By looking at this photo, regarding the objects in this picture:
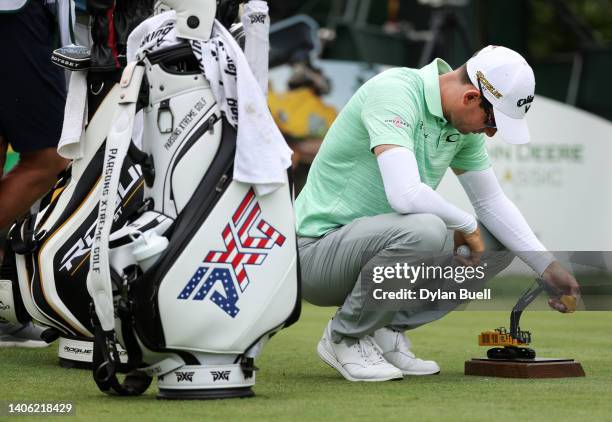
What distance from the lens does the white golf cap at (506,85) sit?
3863 mm


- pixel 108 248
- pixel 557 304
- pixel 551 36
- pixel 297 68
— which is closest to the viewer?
pixel 108 248

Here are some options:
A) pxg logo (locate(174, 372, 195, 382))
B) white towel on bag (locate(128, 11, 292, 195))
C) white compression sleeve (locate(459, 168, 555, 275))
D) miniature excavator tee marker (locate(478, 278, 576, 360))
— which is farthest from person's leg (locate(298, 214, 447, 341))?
pxg logo (locate(174, 372, 195, 382))

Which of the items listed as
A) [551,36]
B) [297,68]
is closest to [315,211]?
[297,68]

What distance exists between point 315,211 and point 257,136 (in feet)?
3.27

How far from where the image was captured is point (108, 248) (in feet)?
10.4

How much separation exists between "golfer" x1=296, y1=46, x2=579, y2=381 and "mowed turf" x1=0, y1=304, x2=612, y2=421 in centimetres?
19

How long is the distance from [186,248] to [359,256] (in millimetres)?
871

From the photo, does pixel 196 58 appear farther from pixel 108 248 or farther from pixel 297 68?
pixel 297 68

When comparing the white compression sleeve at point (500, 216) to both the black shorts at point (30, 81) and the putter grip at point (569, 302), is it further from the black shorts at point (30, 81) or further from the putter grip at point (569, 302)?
the black shorts at point (30, 81)

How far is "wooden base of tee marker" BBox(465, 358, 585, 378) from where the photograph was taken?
3.94 metres

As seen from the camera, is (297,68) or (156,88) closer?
(156,88)

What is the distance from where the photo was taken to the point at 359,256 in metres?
3.91

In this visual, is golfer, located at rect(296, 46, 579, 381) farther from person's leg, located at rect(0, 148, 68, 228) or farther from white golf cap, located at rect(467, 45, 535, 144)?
person's leg, located at rect(0, 148, 68, 228)

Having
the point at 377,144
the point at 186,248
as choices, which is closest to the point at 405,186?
the point at 377,144
